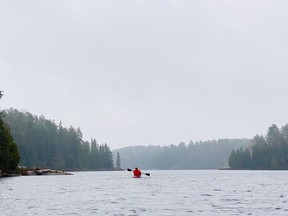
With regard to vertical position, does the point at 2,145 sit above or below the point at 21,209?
above

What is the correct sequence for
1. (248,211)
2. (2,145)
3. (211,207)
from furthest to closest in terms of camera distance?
(2,145), (211,207), (248,211)

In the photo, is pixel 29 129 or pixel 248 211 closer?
pixel 248 211

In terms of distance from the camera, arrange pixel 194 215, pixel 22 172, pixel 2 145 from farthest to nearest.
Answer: pixel 22 172 < pixel 2 145 < pixel 194 215

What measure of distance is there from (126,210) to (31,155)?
16053 cm

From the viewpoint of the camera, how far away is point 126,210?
116 ft

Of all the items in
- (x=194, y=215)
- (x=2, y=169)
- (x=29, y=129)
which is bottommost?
(x=194, y=215)

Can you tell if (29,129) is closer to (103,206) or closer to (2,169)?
(2,169)

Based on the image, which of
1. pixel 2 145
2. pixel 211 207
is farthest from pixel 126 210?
pixel 2 145

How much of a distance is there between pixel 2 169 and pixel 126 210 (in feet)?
253

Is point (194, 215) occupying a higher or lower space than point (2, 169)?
lower

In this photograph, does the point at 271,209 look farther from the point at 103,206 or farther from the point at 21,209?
the point at 21,209

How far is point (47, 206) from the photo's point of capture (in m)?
39.2

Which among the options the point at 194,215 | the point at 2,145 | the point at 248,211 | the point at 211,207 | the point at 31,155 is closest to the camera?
the point at 194,215

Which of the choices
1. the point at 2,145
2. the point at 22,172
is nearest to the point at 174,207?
the point at 2,145
